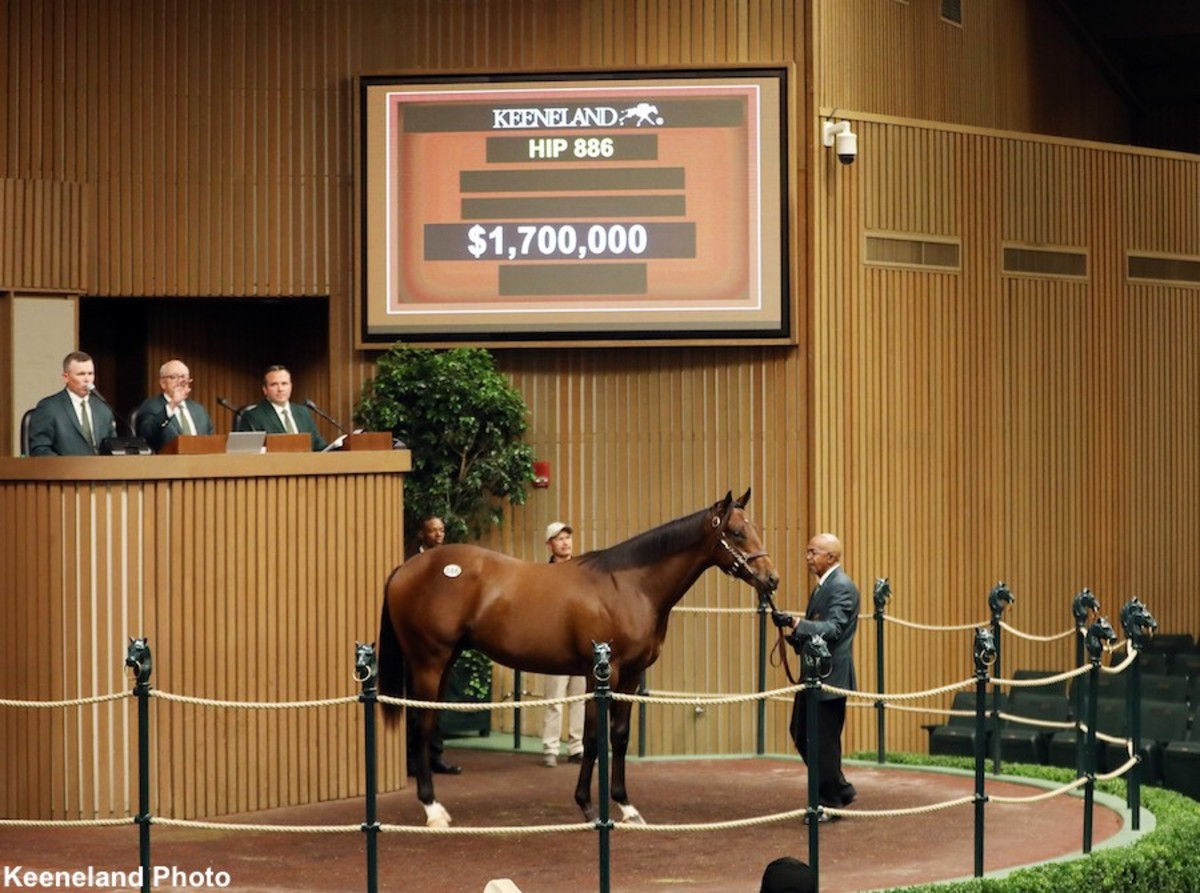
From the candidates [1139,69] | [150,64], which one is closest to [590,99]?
[150,64]

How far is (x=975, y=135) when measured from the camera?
16.7 meters

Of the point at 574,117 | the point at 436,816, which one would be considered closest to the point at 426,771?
the point at 436,816

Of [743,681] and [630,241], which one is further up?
[630,241]

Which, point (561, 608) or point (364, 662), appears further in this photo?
point (561, 608)

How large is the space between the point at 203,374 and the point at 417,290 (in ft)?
8.49

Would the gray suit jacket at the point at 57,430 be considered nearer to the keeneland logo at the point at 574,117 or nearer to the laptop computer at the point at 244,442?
the laptop computer at the point at 244,442

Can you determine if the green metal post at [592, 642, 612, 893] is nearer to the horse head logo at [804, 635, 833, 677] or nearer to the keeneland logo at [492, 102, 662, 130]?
the horse head logo at [804, 635, 833, 677]

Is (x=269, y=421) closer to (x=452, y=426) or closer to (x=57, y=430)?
(x=57, y=430)

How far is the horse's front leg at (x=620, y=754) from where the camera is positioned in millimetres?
11172

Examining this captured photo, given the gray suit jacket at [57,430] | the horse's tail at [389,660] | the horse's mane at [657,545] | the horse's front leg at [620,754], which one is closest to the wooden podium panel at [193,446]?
the gray suit jacket at [57,430]

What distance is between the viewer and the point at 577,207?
49.9ft

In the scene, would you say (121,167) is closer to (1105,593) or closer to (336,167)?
(336,167)

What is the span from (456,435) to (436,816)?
13.9 ft

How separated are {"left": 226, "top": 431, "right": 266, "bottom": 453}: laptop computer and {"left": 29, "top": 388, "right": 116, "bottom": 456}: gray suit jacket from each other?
682mm
